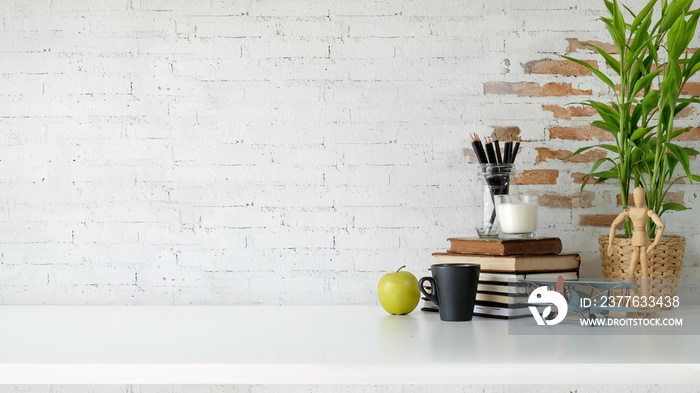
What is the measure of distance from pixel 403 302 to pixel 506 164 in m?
0.45

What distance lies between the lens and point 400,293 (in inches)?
63.3

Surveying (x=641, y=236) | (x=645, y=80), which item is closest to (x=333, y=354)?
(x=641, y=236)

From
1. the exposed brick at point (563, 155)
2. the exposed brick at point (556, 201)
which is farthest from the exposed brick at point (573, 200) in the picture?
Answer: the exposed brick at point (563, 155)

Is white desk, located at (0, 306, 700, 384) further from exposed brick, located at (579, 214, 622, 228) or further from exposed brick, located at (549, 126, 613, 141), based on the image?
exposed brick, located at (549, 126, 613, 141)

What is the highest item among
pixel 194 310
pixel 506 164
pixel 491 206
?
pixel 506 164

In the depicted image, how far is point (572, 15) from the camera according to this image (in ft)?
6.28

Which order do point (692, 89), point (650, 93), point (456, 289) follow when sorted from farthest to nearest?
point (692, 89) → point (650, 93) → point (456, 289)

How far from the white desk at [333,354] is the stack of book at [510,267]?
0.05 metres

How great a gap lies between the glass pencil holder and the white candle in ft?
0.22

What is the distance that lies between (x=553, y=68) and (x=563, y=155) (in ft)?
0.87

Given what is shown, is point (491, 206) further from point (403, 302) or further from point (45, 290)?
point (45, 290)

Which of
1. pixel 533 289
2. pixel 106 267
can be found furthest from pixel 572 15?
pixel 106 267

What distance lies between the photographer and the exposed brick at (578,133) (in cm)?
190

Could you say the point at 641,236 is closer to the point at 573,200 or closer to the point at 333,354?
the point at 573,200
